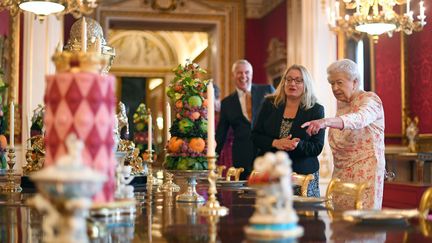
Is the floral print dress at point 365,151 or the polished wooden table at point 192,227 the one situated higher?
the floral print dress at point 365,151

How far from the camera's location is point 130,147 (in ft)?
11.2

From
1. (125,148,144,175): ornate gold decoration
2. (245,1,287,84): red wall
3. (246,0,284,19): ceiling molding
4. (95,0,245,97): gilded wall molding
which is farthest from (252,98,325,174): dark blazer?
(246,0,284,19): ceiling molding

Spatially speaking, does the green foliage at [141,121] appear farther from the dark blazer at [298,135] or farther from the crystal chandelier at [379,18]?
the crystal chandelier at [379,18]

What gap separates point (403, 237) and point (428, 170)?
6.71 m

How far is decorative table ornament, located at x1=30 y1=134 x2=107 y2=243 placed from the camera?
3.48ft

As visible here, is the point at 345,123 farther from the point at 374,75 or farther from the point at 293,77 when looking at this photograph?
the point at 374,75

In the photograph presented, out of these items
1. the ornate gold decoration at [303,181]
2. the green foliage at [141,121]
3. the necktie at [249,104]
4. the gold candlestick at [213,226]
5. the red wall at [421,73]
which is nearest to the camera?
the gold candlestick at [213,226]

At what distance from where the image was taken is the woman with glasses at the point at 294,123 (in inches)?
153

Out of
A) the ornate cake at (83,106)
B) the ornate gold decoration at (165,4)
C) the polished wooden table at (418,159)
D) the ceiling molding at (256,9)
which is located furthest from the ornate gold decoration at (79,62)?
the ceiling molding at (256,9)

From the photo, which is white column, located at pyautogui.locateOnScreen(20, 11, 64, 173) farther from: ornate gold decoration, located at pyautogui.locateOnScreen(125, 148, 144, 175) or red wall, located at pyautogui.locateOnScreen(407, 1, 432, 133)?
ornate gold decoration, located at pyautogui.locateOnScreen(125, 148, 144, 175)

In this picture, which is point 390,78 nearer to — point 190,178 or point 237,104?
point 237,104

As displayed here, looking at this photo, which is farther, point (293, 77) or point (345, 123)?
point (293, 77)

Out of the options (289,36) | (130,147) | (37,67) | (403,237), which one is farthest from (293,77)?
(289,36)

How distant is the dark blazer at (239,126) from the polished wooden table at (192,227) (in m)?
3.38
